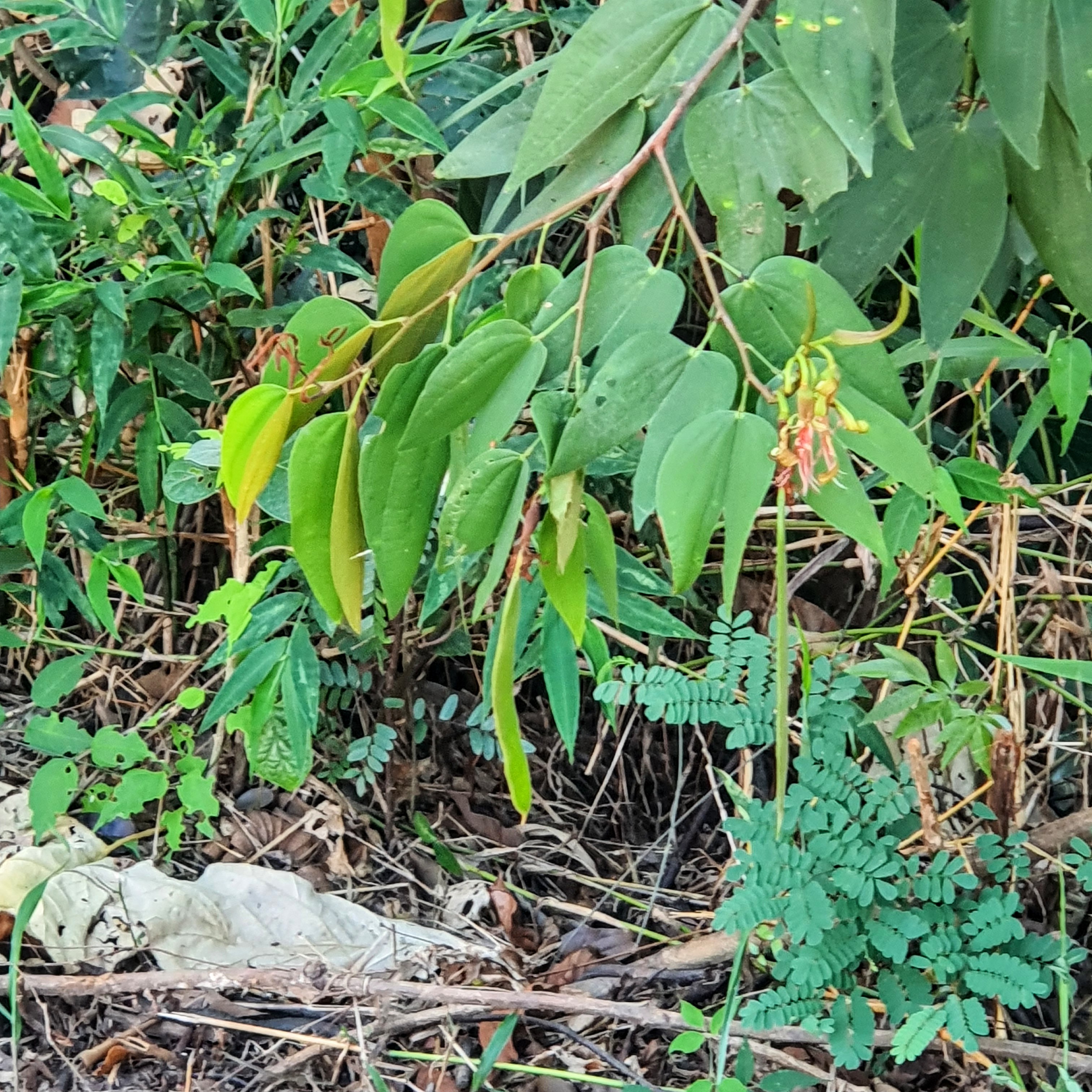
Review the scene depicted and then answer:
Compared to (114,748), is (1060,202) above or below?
above

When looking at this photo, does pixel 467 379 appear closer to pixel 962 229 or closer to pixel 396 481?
pixel 396 481

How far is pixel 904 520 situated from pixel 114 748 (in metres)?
0.77

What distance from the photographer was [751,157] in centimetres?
49

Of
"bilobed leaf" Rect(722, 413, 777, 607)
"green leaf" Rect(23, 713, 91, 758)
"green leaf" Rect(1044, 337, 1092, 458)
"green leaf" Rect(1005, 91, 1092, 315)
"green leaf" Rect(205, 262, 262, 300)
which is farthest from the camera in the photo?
"green leaf" Rect(23, 713, 91, 758)

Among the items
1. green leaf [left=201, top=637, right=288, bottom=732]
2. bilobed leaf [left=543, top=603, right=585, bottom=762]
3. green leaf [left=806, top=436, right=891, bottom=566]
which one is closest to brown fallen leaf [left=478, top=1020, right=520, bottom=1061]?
bilobed leaf [left=543, top=603, right=585, bottom=762]

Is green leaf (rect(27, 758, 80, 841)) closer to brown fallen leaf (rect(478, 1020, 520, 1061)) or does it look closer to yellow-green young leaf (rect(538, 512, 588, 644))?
brown fallen leaf (rect(478, 1020, 520, 1061))

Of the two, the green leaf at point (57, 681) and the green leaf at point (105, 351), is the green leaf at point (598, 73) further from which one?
the green leaf at point (57, 681)

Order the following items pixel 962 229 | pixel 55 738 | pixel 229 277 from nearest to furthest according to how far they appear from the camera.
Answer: pixel 962 229 < pixel 229 277 < pixel 55 738

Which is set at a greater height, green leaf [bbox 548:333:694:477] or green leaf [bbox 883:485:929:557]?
green leaf [bbox 548:333:694:477]

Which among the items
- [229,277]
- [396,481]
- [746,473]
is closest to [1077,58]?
[746,473]

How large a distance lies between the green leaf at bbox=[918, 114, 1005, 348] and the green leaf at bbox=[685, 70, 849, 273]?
100 millimetres

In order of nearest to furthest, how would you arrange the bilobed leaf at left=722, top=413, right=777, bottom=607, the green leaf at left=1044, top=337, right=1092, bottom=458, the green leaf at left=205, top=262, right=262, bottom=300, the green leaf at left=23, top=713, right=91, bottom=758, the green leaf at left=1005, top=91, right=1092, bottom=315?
the bilobed leaf at left=722, top=413, right=777, bottom=607 → the green leaf at left=1005, top=91, right=1092, bottom=315 → the green leaf at left=1044, top=337, right=1092, bottom=458 → the green leaf at left=205, top=262, right=262, bottom=300 → the green leaf at left=23, top=713, right=91, bottom=758

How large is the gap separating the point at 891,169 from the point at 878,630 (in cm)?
52

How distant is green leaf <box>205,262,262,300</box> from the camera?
36.1 inches
